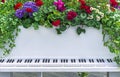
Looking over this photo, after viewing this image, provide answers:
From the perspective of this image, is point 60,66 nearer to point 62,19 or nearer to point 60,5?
point 62,19

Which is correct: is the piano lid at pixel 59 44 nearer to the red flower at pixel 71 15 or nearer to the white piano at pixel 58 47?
the white piano at pixel 58 47

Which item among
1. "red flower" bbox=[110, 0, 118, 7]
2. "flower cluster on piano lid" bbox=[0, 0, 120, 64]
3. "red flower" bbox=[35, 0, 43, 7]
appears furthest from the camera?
"red flower" bbox=[110, 0, 118, 7]

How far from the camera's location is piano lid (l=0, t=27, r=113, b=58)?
2.80 metres

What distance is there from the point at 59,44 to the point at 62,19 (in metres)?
0.24

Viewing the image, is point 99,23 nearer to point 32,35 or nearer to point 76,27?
point 76,27

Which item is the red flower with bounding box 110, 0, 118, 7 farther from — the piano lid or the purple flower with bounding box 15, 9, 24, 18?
the purple flower with bounding box 15, 9, 24, 18

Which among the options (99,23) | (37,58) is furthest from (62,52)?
(99,23)

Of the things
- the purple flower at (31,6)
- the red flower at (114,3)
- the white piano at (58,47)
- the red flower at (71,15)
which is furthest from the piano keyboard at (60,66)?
the red flower at (114,3)

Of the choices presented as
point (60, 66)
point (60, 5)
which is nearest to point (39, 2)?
point (60, 5)

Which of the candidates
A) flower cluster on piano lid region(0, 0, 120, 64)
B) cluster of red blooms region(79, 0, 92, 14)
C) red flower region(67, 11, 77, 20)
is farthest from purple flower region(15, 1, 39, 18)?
cluster of red blooms region(79, 0, 92, 14)

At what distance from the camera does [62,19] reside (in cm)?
279

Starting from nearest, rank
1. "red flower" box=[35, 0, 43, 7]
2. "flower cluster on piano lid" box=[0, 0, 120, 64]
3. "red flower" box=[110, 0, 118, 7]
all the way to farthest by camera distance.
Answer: "flower cluster on piano lid" box=[0, 0, 120, 64] → "red flower" box=[35, 0, 43, 7] → "red flower" box=[110, 0, 118, 7]

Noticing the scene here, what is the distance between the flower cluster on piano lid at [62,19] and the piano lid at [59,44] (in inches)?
2.0

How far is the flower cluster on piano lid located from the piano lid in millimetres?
50
